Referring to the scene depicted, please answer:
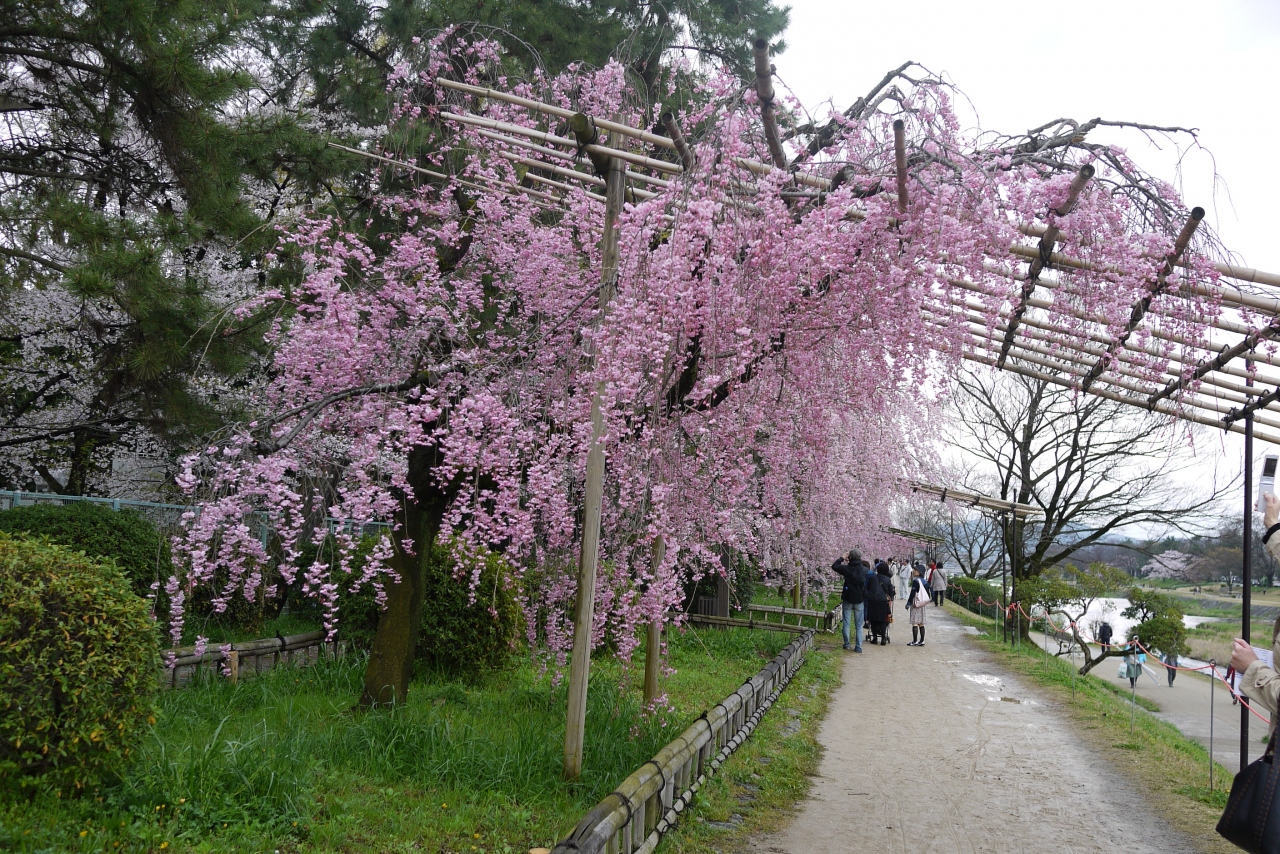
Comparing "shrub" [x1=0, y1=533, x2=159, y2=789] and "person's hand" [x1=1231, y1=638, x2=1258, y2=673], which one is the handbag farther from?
"shrub" [x1=0, y1=533, x2=159, y2=789]

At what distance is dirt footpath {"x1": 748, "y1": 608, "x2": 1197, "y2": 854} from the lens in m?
4.71

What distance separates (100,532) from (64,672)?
3415 millimetres

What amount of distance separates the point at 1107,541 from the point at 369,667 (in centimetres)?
2413

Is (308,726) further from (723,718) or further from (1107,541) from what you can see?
(1107,541)

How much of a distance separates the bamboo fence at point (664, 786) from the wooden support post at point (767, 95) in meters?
3.08

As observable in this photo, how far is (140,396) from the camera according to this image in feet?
25.5

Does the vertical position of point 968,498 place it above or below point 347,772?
above

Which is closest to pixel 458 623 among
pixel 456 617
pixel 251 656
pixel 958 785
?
pixel 456 617

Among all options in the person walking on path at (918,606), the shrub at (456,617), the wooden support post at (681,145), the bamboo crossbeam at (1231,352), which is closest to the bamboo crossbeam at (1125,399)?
the bamboo crossbeam at (1231,352)

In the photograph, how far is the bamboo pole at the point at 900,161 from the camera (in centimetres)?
340

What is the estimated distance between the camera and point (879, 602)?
13922mm

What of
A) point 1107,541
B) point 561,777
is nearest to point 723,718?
point 561,777

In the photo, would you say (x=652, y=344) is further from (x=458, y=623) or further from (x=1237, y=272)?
(x=458, y=623)

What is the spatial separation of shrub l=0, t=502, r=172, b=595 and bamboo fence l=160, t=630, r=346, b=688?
0.74 metres
